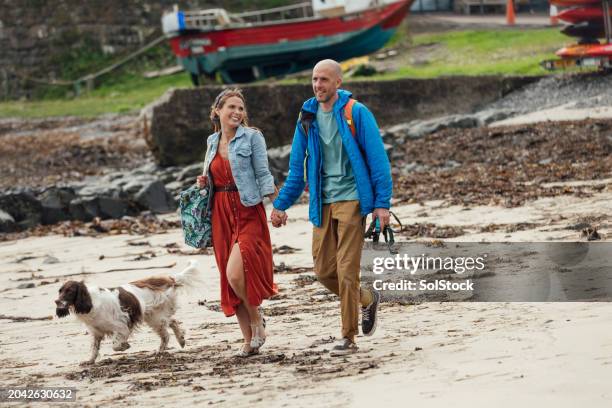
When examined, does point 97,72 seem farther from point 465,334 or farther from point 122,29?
point 465,334

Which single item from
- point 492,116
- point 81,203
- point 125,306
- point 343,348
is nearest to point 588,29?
point 492,116

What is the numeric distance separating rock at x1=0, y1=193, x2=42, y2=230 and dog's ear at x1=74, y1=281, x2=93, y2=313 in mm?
10257

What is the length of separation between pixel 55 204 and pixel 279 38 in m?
17.3

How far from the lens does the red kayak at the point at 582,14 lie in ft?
88.5

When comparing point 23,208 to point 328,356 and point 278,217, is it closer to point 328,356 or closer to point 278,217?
point 278,217

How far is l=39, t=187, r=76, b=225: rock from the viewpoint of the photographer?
17.9 meters

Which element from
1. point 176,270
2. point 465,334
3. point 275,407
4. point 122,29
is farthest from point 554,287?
point 122,29

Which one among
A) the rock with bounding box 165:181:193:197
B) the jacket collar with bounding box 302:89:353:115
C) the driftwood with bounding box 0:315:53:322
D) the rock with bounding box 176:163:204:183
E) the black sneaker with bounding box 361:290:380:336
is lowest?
the rock with bounding box 165:181:193:197

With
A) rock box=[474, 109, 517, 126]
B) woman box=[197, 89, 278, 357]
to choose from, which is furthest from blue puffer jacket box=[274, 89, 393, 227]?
rock box=[474, 109, 517, 126]

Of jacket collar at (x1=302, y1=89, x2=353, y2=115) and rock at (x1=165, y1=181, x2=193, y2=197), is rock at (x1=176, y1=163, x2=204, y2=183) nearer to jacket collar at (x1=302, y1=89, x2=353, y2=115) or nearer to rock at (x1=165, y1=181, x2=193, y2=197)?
rock at (x1=165, y1=181, x2=193, y2=197)

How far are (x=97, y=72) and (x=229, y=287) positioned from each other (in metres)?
33.4

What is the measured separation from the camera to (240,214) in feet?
25.2

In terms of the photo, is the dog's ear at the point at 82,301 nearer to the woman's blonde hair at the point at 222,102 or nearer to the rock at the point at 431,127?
the woman's blonde hair at the point at 222,102

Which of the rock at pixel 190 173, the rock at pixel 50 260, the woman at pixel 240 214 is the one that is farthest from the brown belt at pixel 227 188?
the rock at pixel 190 173
